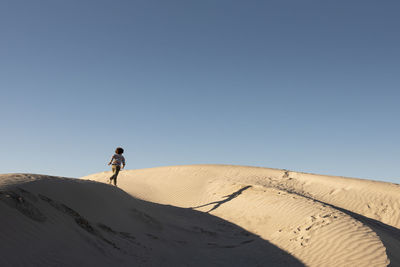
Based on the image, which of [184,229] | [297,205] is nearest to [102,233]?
[184,229]

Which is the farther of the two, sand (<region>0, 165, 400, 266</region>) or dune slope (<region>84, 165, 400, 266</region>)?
dune slope (<region>84, 165, 400, 266</region>)

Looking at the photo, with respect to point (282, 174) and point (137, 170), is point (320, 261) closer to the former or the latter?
point (282, 174)

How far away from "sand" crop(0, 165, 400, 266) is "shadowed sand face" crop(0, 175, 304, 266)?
0.08 feet

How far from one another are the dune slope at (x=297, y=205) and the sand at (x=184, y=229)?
1.8 inches

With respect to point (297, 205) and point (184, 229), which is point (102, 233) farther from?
point (297, 205)

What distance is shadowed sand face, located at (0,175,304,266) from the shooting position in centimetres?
474

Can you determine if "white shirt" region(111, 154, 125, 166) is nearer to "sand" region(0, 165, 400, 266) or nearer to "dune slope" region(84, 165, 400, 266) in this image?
"sand" region(0, 165, 400, 266)

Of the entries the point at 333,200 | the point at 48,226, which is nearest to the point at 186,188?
the point at 333,200

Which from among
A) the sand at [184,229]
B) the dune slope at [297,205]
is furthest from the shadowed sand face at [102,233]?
the dune slope at [297,205]

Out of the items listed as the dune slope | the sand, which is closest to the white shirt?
the sand

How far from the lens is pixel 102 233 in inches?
266

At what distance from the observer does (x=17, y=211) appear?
515cm

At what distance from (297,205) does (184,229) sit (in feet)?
15.6

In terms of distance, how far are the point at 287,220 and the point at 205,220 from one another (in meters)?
3.16
